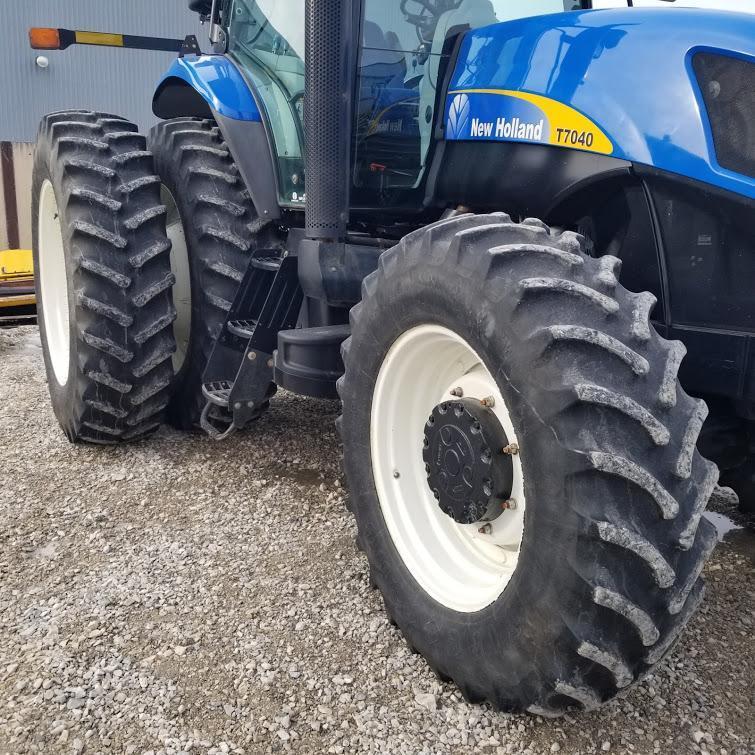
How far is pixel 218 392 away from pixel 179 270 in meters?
0.72

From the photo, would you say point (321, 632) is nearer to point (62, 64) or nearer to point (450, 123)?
point (450, 123)

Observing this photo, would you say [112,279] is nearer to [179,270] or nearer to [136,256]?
[136,256]

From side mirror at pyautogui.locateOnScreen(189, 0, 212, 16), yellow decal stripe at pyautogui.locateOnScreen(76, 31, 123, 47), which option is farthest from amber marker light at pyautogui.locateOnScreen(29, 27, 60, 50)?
side mirror at pyautogui.locateOnScreen(189, 0, 212, 16)

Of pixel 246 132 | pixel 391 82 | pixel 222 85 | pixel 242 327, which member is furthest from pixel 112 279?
pixel 391 82

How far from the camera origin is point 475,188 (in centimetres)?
267

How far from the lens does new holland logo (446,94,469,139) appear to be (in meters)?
2.66

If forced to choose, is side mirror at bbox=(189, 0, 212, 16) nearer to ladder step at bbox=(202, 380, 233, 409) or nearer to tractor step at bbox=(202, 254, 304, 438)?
tractor step at bbox=(202, 254, 304, 438)

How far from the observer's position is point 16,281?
261 inches

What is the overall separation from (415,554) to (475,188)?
1.20 metres

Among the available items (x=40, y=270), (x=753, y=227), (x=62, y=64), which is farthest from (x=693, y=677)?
(x=62, y=64)

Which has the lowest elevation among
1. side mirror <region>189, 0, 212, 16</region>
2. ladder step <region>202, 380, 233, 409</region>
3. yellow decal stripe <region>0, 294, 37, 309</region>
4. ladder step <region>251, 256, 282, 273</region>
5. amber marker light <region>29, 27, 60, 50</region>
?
yellow decal stripe <region>0, 294, 37, 309</region>

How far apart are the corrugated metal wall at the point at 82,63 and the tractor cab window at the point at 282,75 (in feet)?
40.4

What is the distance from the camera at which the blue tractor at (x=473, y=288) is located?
5.45 ft

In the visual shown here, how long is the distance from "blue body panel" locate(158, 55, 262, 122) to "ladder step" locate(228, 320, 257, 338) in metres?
0.81
